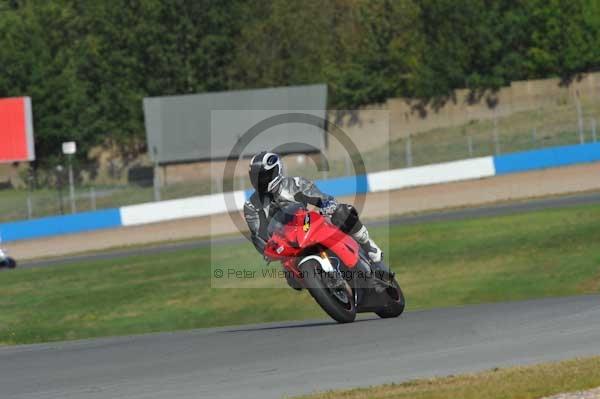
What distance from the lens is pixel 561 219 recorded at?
25.5m

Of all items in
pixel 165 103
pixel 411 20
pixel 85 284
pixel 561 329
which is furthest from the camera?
pixel 411 20

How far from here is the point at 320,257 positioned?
11.7 m

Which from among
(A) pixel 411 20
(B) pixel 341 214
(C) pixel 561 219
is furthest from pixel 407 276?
(A) pixel 411 20

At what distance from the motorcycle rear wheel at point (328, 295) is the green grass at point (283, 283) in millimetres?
6929

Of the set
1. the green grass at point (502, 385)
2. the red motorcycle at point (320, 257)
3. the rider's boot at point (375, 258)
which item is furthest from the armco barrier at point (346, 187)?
the green grass at point (502, 385)

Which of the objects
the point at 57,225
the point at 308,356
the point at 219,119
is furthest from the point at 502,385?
the point at 219,119

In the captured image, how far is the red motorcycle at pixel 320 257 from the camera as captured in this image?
38.1 feet

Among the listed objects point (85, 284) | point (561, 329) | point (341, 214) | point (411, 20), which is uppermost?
point (411, 20)

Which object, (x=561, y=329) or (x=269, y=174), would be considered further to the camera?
(x=269, y=174)

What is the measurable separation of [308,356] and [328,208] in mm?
2245

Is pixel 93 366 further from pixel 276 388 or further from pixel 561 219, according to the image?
pixel 561 219

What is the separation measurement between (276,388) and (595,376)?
2320 mm

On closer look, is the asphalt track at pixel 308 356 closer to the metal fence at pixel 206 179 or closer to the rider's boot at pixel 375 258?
the rider's boot at pixel 375 258

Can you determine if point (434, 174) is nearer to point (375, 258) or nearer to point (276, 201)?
point (375, 258)
